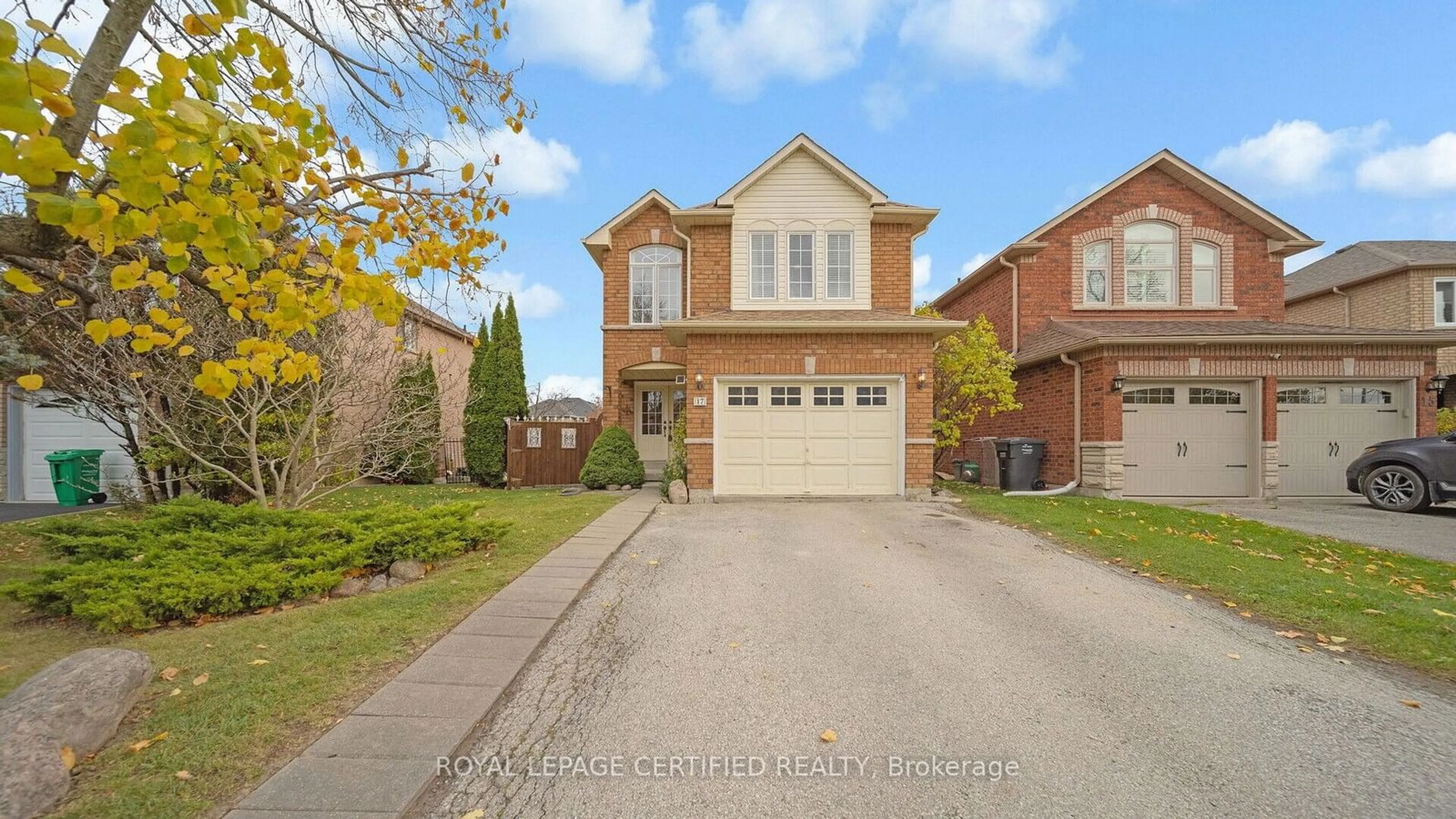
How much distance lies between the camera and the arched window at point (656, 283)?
1558cm

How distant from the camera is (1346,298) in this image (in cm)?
1898

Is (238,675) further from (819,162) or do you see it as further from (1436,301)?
(1436,301)

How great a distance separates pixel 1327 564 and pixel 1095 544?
6.97 feet

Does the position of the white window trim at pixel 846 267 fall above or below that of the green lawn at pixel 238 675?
above

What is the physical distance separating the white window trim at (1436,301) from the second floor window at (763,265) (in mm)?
19299

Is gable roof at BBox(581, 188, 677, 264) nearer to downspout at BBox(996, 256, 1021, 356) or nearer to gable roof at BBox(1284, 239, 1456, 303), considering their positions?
downspout at BBox(996, 256, 1021, 356)

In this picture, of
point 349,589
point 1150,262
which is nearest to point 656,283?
point 349,589

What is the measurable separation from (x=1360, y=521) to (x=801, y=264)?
9633 millimetres

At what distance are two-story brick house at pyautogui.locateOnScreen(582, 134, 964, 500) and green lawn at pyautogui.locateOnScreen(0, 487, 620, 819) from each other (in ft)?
17.5

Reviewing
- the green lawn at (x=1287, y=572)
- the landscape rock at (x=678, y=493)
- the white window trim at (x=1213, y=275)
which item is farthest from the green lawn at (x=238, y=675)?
the white window trim at (x=1213, y=275)

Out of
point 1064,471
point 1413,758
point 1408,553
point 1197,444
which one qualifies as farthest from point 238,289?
point 1197,444

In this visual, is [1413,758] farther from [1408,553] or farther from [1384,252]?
[1384,252]

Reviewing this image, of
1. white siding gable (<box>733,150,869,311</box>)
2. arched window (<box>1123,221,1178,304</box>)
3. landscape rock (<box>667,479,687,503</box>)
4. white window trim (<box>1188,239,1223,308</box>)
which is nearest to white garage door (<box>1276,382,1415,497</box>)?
white window trim (<box>1188,239,1223,308</box>)

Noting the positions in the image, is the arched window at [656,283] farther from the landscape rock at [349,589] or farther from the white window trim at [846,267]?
the landscape rock at [349,589]
